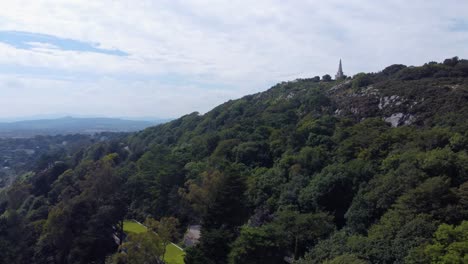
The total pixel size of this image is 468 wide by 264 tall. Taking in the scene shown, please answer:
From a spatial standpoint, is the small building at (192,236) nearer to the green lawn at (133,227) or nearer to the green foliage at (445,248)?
the green lawn at (133,227)

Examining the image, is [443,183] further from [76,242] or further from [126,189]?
[126,189]

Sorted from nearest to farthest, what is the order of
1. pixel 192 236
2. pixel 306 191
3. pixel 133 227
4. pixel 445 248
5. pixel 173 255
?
pixel 445 248, pixel 173 255, pixel 306 191, pixel 192 236, pixel 133 227

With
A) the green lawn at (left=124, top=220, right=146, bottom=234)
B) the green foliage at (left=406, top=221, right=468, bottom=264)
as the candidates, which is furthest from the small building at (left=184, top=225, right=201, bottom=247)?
the green foliage at (left=406, top=221, right=468, bottom=264)

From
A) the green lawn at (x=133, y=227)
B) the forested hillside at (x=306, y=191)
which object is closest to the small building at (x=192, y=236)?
the forested hillside at (x=306, y=191)

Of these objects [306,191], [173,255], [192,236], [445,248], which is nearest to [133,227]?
[192,236]

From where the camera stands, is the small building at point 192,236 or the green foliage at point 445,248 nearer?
the green foliage at point 445,248

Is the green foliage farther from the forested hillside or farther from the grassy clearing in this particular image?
the grassy clearing

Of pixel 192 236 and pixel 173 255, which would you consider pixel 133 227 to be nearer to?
pixel 192 236

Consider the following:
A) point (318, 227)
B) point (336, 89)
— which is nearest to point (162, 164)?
point (318, 227)
